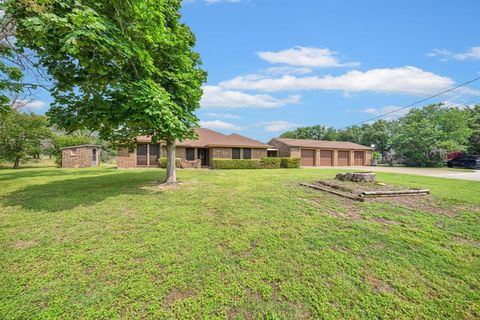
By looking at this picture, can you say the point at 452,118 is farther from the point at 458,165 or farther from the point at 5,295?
the point at 5,295

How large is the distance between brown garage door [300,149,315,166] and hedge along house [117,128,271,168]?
705 cm

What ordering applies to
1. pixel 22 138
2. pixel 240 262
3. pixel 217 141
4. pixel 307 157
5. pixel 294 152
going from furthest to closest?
pixel 307 157 → pixel 294 152 → pixel 217 141 → pixel 22 138 → pixel 240 262

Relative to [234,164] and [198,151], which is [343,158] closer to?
[234,164]

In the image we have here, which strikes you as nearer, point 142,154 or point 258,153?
point 142,154

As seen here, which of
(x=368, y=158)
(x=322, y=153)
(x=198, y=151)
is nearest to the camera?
(x=198, y=151)

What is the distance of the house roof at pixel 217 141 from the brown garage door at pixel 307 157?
6884 millimetres

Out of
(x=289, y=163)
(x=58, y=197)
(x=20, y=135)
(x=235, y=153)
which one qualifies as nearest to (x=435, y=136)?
(x=289, y=163)

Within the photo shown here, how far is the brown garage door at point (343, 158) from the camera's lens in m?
30.4

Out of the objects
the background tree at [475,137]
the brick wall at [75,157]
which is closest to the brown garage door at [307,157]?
the background tree at [475,137]

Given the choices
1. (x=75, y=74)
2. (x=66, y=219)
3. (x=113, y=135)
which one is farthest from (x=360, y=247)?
(x=113, y=135)

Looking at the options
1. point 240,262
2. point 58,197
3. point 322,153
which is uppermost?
point 322,153

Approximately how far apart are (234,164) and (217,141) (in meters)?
4.19

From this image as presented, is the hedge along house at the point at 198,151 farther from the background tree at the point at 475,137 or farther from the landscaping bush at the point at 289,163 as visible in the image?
the background tree at the point at 475,137

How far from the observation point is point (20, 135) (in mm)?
20141
